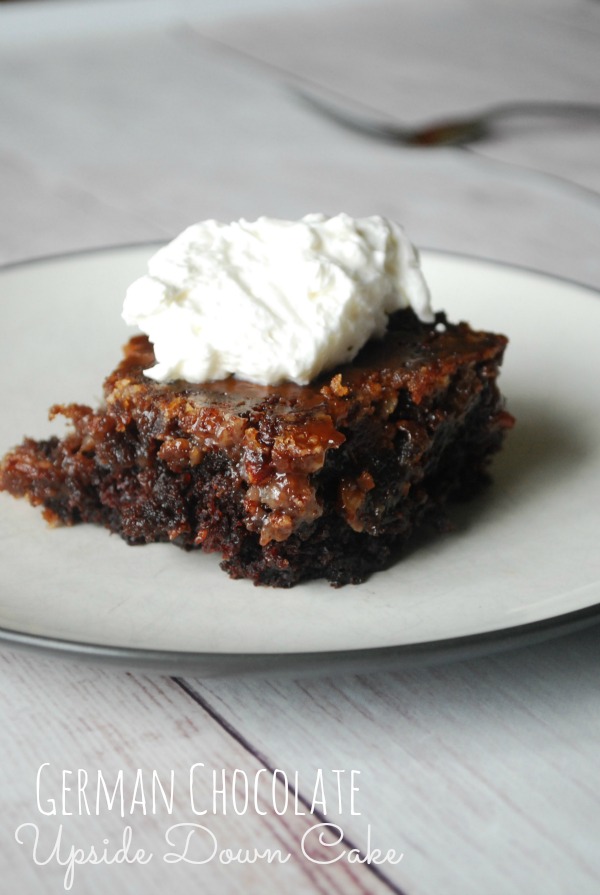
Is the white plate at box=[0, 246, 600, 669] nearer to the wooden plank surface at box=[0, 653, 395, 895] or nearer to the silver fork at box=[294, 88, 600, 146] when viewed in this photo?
the wooden plank surface at box=[0, 653, 395, 895]

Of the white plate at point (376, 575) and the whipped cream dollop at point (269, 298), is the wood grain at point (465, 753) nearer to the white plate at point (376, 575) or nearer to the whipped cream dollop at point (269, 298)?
the white plate at point (376, 575)

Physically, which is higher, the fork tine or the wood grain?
the wood grain

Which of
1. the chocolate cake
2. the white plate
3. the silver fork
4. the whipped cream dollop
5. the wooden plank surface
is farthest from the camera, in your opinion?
the silver fork

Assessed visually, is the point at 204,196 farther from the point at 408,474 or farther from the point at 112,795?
the point at 112,795

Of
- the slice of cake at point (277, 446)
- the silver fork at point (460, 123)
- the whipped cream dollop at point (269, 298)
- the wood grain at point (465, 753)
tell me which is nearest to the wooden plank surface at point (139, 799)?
the wood grain at point (465, 753)

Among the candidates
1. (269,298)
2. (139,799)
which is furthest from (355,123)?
(139,799)

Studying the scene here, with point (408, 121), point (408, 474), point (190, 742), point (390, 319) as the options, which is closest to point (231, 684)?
point (190, 742)

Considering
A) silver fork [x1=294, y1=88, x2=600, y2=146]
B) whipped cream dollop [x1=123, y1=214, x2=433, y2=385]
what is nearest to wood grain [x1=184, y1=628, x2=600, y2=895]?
whipped cream dollop [x1=123, y1=214, x2=433, y2=385]
